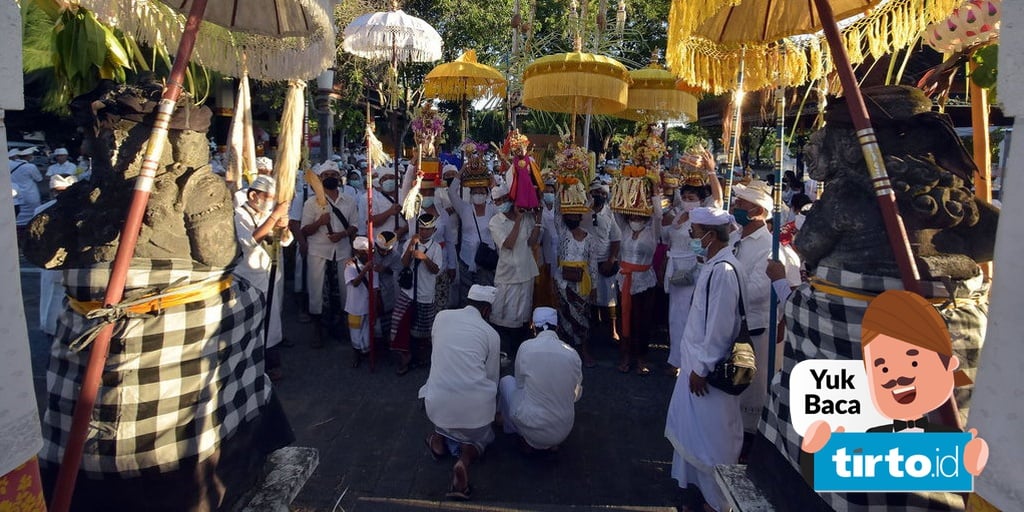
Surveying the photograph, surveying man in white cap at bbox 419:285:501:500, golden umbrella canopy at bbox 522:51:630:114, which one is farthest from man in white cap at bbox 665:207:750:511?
golden umbrella canopy at bbox 522:51:630:114

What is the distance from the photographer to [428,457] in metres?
4.21

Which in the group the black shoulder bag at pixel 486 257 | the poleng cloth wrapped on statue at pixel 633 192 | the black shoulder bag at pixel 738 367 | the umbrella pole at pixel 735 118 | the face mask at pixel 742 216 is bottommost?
the black shoulder bag at pixel 738 367

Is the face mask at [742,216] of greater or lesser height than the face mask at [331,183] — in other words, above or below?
below

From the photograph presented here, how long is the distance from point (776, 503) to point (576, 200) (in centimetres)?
426

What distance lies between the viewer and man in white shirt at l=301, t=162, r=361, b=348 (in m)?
6.52

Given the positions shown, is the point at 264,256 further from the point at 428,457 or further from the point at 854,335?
the point at 854,335

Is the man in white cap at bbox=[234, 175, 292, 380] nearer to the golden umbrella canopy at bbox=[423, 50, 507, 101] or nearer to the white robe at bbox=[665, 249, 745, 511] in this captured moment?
the white robe at bbox=[665, 249, 745, 511]

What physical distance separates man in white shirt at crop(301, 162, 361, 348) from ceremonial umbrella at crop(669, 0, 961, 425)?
4.44 m

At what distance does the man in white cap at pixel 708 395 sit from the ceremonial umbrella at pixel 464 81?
5.47 m

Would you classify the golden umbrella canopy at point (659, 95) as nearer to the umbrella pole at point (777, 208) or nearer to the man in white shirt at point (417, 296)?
the man in white shirt at point (417, 296)

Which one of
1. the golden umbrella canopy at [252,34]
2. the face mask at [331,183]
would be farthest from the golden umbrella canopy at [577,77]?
the golden umbrella canopy at [252,34]

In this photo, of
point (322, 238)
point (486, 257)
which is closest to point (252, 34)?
point (322, 238)

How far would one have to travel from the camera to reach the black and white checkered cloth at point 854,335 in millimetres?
1962

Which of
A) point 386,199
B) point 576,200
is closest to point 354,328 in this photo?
point 386,199
